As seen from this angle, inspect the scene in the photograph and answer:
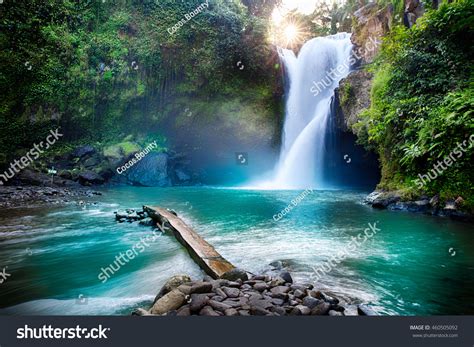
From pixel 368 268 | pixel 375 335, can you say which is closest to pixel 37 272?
pixel 375 335

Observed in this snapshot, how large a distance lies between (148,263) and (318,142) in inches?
665

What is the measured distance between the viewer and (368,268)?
4.41 metres

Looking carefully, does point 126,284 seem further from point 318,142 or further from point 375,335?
point 318,142

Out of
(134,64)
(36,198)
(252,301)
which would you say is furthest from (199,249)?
(134,64)

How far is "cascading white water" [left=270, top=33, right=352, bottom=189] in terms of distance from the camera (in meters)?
20.3

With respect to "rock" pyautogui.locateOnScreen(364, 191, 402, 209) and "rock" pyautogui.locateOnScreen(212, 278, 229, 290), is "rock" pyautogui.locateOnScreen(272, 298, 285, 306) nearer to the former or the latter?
"rock" pyautogui.locateOnScreen(212, 278, 229, 290)

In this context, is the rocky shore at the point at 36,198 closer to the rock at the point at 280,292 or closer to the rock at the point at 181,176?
the rock at the point at 181,176

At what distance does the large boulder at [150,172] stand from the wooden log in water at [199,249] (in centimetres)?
1697

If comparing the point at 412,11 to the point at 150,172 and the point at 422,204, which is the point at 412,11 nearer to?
the point at 422,204

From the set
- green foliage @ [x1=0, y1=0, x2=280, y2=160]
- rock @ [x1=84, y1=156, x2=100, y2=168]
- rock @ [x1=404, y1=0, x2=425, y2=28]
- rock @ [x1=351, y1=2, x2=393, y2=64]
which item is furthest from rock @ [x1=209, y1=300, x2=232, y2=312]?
green foliage @ [x1=0, y1=0, x2=280, y2=160]

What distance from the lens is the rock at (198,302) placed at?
105 inches

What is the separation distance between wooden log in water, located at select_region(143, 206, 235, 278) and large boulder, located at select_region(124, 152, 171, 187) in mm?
16970

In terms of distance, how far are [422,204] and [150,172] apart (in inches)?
782

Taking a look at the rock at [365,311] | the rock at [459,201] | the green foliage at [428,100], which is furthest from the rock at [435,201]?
the rock at [365,311]
